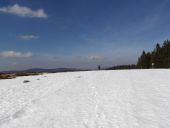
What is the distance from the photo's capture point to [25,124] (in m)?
8.19

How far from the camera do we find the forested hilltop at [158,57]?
93044 mm

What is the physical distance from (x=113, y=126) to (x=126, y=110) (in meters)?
2.12

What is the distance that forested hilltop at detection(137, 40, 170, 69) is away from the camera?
93.0 meters

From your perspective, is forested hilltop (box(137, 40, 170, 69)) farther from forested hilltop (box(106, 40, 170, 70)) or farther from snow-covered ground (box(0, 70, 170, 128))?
snow-covered ground (box(0, 70, 170, 128))

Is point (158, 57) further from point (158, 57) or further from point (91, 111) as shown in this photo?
point (91, 111)

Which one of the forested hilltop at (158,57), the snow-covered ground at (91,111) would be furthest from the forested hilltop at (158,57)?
the snow-covered ground at (91,111)

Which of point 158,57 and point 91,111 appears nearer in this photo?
point 91,111

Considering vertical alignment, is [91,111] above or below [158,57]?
below

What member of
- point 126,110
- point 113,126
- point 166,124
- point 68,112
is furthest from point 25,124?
point 166,124

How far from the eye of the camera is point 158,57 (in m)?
94.6

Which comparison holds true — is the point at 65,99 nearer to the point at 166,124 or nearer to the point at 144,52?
the point at 166,124

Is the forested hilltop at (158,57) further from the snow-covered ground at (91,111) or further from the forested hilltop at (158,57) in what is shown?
the snow-covered ground at (91,111)

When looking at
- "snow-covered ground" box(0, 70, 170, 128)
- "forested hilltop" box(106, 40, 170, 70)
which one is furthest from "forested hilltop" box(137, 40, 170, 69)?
"snow-covered ground" box(0, 70, 170, 128)

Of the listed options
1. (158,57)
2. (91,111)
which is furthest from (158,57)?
(91,111)
